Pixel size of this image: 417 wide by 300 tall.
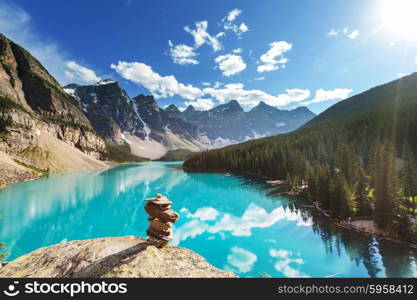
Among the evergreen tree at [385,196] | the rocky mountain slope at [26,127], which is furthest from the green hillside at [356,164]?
the rocky mountain slope at [26,127]

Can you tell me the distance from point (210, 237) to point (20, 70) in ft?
886

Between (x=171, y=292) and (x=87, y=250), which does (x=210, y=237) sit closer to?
(x=87, y=250)

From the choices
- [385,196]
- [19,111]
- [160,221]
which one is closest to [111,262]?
[160,221]

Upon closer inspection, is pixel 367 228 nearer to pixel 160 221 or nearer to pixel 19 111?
pixel 160 221

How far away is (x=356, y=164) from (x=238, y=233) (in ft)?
123

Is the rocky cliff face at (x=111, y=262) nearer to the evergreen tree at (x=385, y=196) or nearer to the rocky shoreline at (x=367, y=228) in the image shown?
the rocky shoreline at (x=367, y=228)

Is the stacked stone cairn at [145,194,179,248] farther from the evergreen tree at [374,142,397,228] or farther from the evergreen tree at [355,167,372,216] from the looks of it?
the evergreen tree at [355,167,372,216]

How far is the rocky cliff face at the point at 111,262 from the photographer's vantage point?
8.71 metres

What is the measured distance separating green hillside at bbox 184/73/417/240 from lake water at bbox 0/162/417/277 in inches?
229

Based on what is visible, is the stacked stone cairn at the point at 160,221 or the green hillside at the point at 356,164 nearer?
the stacked stone cairn at the point at 160,221

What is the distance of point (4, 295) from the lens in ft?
22.1

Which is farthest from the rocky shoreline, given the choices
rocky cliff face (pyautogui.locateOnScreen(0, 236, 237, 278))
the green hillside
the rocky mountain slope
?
the rocky mountain slope

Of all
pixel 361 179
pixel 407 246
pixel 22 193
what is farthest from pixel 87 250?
pixel 22 193

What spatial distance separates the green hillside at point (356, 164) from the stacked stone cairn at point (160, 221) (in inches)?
1285
